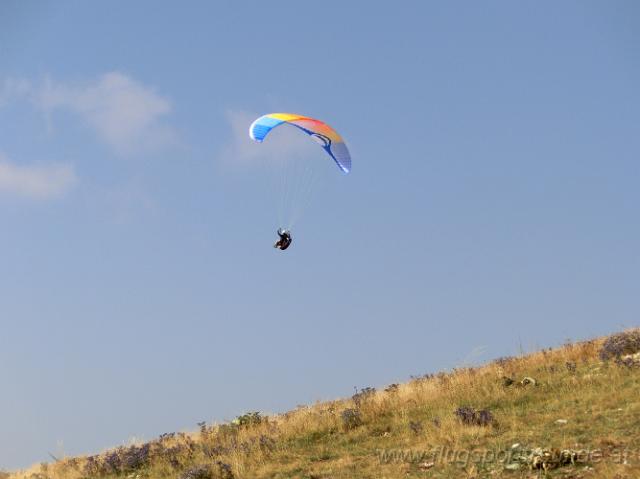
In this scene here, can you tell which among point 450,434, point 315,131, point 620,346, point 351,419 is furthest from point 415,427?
point 315,131

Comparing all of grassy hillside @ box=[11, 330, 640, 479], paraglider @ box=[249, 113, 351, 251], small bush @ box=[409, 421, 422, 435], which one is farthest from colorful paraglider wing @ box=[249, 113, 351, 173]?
small bush @ box=[409, 421, 422, 435]

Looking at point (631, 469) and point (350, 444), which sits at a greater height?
point (350, 444)

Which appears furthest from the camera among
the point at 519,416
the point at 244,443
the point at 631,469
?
the point at 244,443

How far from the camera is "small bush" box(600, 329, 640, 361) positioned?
56.5ft

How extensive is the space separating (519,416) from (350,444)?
11.1 feet

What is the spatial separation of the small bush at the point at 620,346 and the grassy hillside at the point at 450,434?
0.08ft

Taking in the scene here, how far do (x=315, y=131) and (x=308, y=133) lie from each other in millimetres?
282

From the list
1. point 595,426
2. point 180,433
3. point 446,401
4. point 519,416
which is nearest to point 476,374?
point 446,401

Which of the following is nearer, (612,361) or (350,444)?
(350,444)

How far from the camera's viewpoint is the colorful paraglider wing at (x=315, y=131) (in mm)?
23208

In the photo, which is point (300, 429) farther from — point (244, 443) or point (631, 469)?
point (631, 469)

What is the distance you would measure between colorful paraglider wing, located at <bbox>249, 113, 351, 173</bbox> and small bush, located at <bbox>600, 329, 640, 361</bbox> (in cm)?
1091

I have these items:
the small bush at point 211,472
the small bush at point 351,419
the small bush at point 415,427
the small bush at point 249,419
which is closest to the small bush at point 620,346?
the small bush at point 415,427

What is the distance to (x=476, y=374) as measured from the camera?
18375mm
